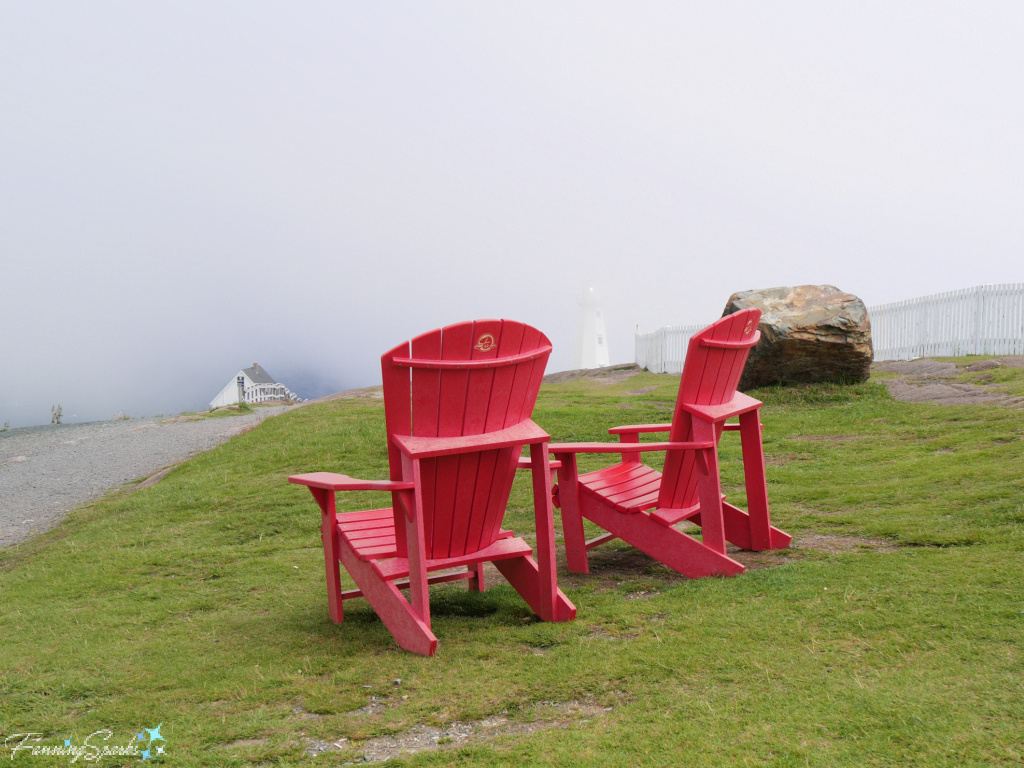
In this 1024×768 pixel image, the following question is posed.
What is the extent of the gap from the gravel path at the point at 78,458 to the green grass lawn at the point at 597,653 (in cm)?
306

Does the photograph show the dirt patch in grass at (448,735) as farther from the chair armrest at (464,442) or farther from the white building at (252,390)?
the white building at (252,390)

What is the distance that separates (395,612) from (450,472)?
0.67 meters

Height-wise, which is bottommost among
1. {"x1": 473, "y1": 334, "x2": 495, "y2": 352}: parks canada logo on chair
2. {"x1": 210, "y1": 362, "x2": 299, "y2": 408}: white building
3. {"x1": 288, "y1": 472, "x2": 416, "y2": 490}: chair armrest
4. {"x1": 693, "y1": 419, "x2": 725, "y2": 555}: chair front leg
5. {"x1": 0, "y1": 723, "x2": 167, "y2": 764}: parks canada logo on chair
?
{"x1": 210, "y1": 362, "x2": 299, "y2": 408}: white building

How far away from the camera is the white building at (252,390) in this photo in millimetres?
19503

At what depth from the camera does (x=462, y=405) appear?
3.26 metres

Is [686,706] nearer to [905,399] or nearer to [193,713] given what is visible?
[193,713]

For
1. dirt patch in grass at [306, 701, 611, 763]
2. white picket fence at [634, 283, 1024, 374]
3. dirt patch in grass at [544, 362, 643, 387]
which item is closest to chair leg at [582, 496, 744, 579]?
dirt patch in grass at [306, 701, 611, 763]

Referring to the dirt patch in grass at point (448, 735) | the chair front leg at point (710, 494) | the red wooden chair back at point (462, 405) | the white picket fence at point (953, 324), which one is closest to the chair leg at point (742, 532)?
the chair front leg at point (710, 494)

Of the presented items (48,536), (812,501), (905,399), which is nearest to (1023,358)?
(905,399)

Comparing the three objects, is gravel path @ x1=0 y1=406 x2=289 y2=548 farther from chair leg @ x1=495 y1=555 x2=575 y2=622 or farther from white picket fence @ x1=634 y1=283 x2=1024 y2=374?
white picket fence @ x1=634 y1=283 x2=1024 y2=374

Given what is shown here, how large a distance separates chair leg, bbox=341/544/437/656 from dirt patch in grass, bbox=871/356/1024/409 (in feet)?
27.2

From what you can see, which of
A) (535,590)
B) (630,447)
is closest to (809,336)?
(630,447)

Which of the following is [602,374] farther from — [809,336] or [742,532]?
[742,532]

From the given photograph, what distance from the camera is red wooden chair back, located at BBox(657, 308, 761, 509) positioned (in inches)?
160
